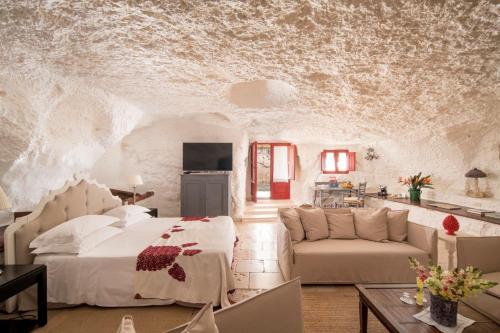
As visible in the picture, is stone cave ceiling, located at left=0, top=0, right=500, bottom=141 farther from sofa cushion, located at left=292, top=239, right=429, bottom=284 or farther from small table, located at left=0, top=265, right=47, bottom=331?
sofa cushion, located at left=292, top=239, right=429, bottom=284

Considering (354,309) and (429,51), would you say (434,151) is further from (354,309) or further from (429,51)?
(354,309)

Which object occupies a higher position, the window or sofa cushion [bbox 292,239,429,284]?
the window

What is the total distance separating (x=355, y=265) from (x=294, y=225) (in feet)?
2.53

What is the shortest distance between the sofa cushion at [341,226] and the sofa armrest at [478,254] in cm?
107

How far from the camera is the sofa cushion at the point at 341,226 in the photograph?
308 cm

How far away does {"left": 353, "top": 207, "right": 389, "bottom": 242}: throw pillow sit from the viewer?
3.00 m

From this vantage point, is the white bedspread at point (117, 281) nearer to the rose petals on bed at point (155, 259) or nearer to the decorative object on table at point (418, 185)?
the rose petals on bed at point (155, 259)

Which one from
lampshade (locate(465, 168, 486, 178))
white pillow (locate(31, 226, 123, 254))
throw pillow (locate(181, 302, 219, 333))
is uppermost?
lampshade (locate(465, 168, 486, 178))

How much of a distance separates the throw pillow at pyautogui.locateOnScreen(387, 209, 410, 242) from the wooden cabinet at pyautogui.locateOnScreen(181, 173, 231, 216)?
10.8 ft

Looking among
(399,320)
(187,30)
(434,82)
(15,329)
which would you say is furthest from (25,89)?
(434,82)

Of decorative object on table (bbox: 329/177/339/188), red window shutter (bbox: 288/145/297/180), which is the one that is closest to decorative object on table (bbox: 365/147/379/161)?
decorative object on table (bbox: 329/177/339/188)

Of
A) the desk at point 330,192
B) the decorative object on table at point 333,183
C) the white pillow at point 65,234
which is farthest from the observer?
the decorative object on table at point 333,183

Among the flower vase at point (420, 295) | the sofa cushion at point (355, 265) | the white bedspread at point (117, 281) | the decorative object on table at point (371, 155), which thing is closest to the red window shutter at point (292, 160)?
the decorative object on table at point (371, 155)

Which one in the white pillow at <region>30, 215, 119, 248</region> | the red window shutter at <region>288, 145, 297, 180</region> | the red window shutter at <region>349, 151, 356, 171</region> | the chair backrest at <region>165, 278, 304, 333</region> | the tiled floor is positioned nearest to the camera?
the chair backrest at <region>165, 278, 304, 333</region>
